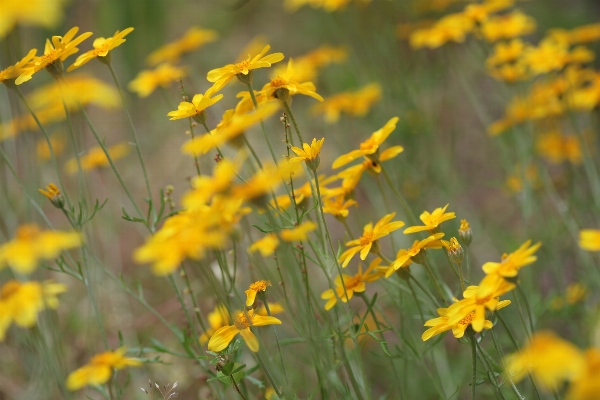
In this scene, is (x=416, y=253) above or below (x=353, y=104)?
below

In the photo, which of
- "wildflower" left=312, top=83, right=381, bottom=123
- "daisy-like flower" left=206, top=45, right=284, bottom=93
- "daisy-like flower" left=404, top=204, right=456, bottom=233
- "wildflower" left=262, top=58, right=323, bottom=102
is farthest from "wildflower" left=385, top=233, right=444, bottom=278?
"wildflower" left=312, top=83, right=381, bottom=123

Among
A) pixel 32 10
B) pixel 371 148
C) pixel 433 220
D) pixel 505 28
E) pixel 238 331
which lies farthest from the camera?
pixel 505 28

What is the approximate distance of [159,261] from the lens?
1100 millimetres

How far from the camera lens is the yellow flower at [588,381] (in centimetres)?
85

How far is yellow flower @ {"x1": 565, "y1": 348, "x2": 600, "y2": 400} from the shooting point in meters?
0.85

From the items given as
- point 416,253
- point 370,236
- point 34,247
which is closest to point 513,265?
point 416,253

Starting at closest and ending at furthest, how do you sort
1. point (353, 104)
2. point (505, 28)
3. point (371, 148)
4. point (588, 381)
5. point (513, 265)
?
1. point (588, 381)
2. point (513, 265)
3. point (371, 148)
4. point (505, 28)
5. point (353, 104)

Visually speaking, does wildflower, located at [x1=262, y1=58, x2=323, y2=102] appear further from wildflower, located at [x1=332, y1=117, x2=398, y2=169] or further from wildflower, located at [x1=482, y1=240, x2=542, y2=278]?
wildflower, located at [x1=482, y1=240, x2=542, y2=278]

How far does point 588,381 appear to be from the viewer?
859 mm

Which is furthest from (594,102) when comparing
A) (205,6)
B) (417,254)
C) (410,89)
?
(205,6)

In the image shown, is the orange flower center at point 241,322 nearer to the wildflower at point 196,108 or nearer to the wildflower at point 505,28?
the wildflower at point 196,108

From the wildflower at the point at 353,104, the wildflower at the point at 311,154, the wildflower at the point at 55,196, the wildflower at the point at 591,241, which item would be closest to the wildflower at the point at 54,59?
the wildflower at the point at 55,196

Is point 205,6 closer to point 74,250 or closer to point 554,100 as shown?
point 74,250

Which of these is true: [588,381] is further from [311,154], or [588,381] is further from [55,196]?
[55,196]
